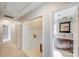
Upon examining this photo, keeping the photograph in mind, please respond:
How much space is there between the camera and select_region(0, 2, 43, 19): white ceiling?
1.70 m

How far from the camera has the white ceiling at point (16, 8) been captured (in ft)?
5.57

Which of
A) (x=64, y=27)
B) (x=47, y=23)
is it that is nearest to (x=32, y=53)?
(x=47, y=23)

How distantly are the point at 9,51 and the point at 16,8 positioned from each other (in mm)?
722

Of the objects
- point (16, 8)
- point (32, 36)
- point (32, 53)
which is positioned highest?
point (16, 8)

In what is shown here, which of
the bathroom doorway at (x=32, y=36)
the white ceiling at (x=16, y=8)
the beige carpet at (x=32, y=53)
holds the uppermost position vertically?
the white ceiling at (x=16, y=8)

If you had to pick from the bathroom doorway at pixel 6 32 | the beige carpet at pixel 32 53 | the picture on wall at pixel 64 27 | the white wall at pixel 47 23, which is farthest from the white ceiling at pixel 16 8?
the beige carpet at pixel 32 53

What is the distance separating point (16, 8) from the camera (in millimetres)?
1785

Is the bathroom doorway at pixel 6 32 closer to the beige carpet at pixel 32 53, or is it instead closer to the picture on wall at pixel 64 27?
the beige carpet at pixel 32 53

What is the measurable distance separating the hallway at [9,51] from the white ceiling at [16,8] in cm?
50

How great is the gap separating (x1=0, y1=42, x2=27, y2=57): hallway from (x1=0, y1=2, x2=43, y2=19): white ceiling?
1.65 ft

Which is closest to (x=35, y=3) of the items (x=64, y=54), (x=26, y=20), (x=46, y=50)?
(x=26, y=20)

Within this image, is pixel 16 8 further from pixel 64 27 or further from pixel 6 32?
pixel 64 27

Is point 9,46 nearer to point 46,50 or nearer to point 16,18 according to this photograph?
point 16,18

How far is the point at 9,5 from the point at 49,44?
88 cm
